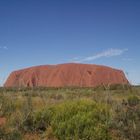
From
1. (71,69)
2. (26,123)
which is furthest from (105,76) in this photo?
(26,123)

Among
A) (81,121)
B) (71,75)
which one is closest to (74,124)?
(81,121)

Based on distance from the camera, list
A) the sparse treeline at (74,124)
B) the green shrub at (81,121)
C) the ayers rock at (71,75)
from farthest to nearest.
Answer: the ayers rock at (71,75), the sparse treeline at (74,124), the green shrub at (81,121)

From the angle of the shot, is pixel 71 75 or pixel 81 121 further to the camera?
pixel 71 75

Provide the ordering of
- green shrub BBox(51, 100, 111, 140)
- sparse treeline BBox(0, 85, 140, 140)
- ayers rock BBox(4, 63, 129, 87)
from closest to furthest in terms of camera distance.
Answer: green shrub BBox(51, 100, 111, 140)
sparse treeline BBox(0, 85, 140, 140)
ayers rock BBox(4, 63, 129, 87)

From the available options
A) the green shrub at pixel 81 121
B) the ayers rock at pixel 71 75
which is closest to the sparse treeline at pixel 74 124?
the green shrub at pixel 81 121

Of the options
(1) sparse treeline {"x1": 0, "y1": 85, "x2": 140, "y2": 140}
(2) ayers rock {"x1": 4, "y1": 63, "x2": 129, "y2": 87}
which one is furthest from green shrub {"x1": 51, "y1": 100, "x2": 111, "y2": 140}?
(2) ayers rock {"x1": 4, "y1": 63, "x2": 129, "y2": 87}

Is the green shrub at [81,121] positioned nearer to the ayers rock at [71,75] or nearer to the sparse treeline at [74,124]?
the sparse treeline at [74,124]

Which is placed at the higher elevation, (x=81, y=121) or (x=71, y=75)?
(x=71, y=75)

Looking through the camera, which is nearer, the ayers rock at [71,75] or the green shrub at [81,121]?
the green shrub at [81,121]

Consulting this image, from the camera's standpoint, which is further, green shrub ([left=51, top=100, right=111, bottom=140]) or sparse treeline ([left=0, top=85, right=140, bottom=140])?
sparse treeline ([left=0, top=85, right=140, bottom=140])

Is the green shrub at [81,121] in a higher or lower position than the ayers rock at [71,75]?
lower

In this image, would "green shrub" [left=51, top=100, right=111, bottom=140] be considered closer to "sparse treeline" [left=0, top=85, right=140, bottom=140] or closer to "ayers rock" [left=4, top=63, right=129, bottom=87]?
"sparse treeline" [left=0, top=85, right=140, bottom=140]

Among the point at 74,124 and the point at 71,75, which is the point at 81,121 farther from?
the point at 71,75

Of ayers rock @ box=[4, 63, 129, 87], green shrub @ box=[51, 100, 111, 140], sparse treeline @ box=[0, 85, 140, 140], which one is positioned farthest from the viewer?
ayers rock @ box=[4, 63, 129, 87]
